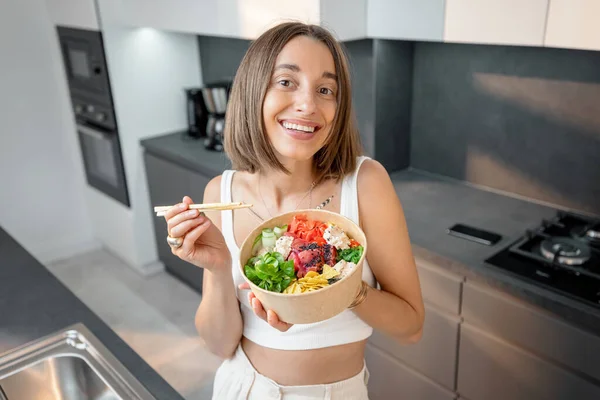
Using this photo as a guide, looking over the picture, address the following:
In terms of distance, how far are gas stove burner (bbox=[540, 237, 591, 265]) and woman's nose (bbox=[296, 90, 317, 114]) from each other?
0.98m

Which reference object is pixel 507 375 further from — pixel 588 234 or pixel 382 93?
pixel 382 93

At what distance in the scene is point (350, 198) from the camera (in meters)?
1.12

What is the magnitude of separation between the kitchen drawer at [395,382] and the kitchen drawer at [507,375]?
115 mm

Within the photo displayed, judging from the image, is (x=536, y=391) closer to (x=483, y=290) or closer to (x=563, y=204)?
(x=483, y=290)

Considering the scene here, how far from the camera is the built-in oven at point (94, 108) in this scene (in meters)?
2.85

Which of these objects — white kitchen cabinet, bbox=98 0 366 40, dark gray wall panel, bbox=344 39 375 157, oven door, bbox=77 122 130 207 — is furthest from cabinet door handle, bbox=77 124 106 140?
dark gray wall panel, bbox=344 39 375 157

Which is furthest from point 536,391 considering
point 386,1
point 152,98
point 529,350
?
point 152,98

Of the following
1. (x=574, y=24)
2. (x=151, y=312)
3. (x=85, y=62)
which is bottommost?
(x=151, y=312)

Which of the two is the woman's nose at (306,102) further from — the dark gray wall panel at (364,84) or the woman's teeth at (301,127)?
the dark gray wall panel at (364,84)

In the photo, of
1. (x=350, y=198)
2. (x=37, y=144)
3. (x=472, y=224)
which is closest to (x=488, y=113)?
(x=472, y=224)

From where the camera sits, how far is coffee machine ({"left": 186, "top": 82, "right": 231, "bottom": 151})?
9.05 feet

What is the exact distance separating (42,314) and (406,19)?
145 cm

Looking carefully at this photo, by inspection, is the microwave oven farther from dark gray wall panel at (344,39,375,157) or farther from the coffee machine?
dark gray wall panel at (344,39,375,157)

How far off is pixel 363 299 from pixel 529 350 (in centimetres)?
87
